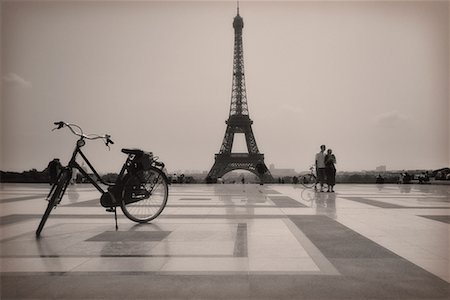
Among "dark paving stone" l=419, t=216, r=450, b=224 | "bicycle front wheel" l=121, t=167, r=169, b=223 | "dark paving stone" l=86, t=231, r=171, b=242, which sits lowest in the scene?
"dark paving stone" l=86, t=231, r=171, b=242

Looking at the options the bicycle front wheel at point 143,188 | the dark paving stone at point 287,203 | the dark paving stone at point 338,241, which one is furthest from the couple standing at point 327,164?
the bicycle front wheel at point 143,188

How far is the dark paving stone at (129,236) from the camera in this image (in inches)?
191

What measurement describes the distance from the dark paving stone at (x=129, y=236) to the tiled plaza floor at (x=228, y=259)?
0.04 feet

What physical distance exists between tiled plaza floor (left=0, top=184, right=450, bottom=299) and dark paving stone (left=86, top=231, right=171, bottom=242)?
0.04 feet

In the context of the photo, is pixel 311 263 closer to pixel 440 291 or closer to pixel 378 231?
pixel 440 291

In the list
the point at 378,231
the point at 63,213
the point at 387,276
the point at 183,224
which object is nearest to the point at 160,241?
the point at 183,224

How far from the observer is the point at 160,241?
15.5ft

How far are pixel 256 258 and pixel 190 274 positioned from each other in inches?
32.7

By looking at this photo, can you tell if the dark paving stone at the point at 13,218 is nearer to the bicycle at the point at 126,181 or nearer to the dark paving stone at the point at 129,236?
the bicycle at the point at 126,181

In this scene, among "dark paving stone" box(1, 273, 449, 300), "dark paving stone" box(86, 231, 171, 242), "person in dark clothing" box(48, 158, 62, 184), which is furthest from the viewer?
"person in dark clothing" box(48, 158, 62, 184)

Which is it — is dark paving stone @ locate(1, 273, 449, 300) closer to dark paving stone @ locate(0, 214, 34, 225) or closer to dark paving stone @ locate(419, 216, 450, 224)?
dark paving stone @ locate(0, 214, 34, 225)

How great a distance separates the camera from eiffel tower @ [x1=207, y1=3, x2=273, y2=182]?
51156mm

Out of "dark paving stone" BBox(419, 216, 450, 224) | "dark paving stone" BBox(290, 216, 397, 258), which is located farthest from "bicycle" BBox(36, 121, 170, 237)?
"dark paving stone" BBox(419, 216, 450, 224)

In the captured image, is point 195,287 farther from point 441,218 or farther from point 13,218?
point 441,218
